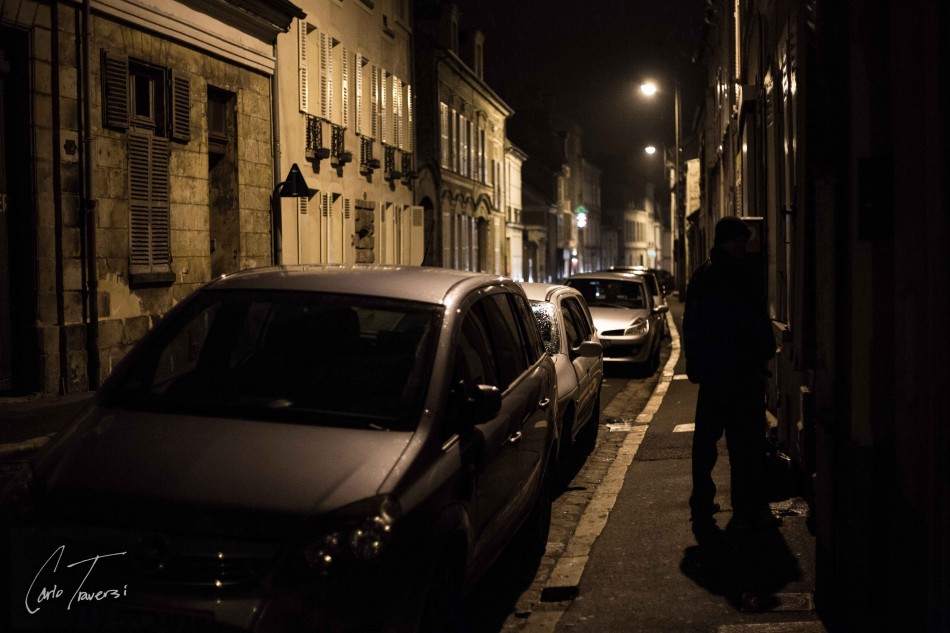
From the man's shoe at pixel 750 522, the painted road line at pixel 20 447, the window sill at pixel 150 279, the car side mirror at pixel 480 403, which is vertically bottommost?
the man's shoe at pixel 750 522

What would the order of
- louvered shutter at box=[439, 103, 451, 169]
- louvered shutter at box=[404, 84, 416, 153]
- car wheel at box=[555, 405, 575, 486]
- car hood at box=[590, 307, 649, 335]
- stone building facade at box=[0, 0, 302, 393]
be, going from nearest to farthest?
car wheel at box=[555, 405, 575, 486], stone building facade at box=[0, 0, 302, 393], car hood at box=[590, 307, 649, 335], louvered shutter at box=[404, 84, 416, 153], louvered shutter at box=[439, 103, 451, 169]

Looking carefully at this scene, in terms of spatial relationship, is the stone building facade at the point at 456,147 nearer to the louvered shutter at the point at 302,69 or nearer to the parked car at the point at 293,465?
the louvered shutter at the point at 302,69

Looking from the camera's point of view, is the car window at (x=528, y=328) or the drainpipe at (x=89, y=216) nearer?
the car window at (x=528, y=328)

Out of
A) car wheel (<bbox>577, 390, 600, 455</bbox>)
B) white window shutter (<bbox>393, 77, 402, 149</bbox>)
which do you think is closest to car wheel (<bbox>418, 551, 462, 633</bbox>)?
car wheel (<bbox>577, 390, 600, 455</bbox>)

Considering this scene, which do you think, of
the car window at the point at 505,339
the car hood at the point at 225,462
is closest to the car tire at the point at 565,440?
the car window at the point at 505,339

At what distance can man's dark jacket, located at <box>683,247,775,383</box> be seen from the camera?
21.1 ft

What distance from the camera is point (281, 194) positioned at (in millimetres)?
→ 18562

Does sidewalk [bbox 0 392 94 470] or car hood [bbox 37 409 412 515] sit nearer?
car hood [bbox 37 409 412 515]

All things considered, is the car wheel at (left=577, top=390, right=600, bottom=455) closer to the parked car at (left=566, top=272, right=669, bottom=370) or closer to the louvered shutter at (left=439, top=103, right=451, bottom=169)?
the parked car at (left=566, top=272, right=669, bottom=370)

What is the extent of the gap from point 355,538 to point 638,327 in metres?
13.7

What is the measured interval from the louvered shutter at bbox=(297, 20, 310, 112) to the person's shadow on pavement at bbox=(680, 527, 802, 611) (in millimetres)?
17213

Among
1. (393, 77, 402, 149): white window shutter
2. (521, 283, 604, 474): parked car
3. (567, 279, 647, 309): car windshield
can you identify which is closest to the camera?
(521, 283, 604, 474): parked car

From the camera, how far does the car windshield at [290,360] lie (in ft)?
14.6
